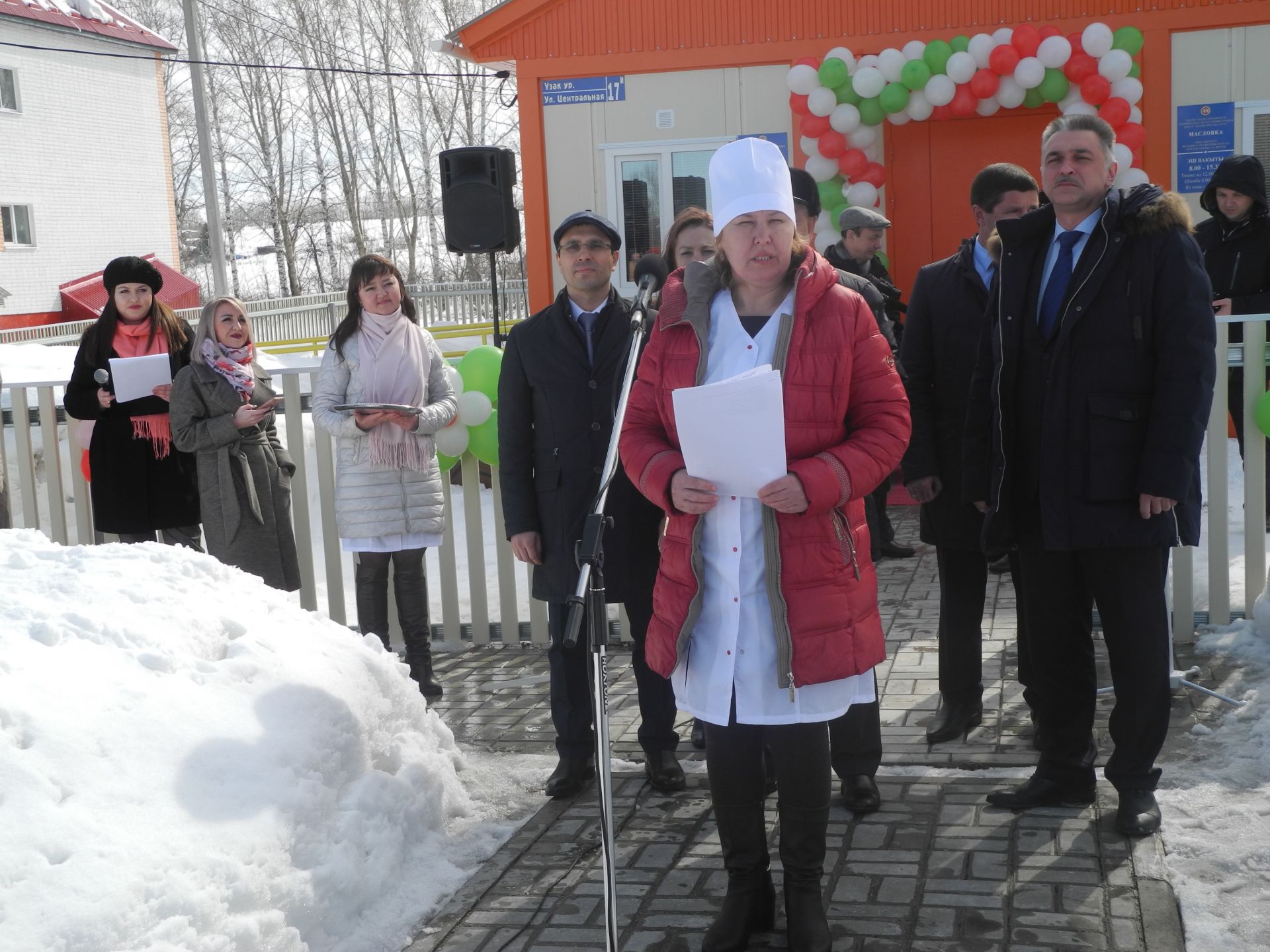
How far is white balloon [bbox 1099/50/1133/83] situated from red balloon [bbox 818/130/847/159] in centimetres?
207

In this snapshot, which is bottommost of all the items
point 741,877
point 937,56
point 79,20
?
point 741,877

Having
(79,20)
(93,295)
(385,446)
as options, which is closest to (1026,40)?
(385,446)

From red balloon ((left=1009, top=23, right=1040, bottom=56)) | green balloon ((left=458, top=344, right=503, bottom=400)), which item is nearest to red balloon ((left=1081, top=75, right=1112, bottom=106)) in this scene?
red balloon ((left=1009, top=23, right=1040, bottom=56))

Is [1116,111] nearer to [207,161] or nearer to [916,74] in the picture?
[916,74]

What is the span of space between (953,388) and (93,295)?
31.5 m

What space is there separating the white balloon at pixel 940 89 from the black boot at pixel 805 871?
851cm

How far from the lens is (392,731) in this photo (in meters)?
4.17

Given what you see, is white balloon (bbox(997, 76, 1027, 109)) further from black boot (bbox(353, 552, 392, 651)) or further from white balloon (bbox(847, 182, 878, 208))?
black boot (bbox(353, 552, 392, 651))

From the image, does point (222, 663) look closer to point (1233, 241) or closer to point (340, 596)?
point (340, 596)

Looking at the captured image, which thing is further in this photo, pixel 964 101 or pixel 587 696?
pixel 964 101

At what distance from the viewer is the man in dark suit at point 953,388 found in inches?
181

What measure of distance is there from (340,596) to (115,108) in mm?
32050

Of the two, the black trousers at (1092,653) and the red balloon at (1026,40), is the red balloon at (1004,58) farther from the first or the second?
the black trousers at (1092,653)

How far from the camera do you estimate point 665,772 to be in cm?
447
